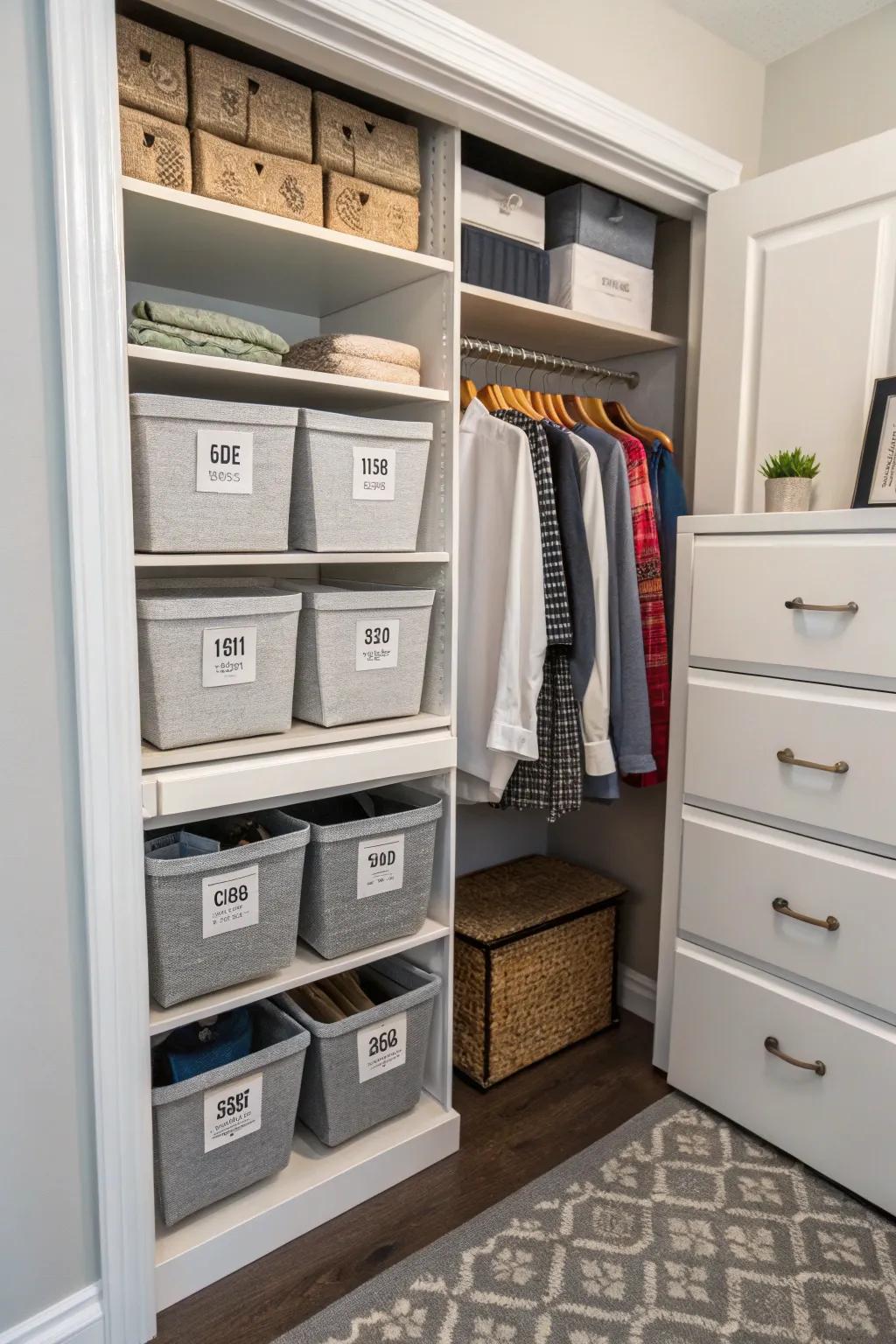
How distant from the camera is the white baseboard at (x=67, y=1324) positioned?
135 centimetres

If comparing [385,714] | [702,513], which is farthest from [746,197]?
[385,714]

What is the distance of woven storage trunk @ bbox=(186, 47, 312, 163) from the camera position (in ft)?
4.61

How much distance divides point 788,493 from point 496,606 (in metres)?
0.64

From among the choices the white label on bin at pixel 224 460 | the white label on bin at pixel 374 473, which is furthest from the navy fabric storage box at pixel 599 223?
the white label on bin at pixel 224 460

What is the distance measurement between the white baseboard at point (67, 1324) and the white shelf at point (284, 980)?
390 mm

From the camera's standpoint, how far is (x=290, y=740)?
1564 millimetres

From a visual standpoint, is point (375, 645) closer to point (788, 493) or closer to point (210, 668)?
point (210, 668)

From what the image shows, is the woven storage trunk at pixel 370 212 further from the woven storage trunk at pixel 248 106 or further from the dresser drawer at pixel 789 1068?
the dresser drawer at pixel 789 1068

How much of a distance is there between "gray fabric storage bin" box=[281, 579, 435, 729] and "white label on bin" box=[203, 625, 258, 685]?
15cm

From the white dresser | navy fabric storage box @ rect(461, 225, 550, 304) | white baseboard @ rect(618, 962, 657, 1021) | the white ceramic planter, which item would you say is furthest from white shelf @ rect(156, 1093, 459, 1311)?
navy fabric storage box @ rect(461, 225, 550, 304)

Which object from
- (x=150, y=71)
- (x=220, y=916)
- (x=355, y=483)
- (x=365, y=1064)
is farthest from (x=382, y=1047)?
(x=150, y=71)

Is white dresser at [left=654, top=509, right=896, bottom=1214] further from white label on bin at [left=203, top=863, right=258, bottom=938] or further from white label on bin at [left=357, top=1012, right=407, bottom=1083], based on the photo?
white label on bin at [left=203, top=863, right=258, bottom=938]

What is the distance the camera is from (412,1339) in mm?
1432

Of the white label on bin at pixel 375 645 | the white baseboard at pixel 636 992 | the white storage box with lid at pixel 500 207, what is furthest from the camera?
the white baseboard at pixel 636 992
